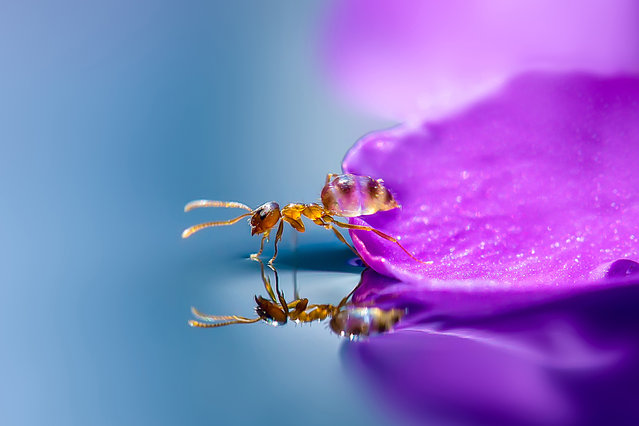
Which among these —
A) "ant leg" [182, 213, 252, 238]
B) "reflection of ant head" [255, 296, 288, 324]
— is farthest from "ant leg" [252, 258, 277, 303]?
"ant leg" [182, 213, 252, 238]

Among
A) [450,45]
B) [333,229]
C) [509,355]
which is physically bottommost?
[509,355]

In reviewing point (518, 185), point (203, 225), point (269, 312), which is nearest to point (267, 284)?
point (269, 312)

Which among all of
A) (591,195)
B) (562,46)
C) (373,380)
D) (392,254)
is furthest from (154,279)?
(562,46)

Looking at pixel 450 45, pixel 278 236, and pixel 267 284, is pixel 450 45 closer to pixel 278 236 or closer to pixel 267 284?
pixel 278 236

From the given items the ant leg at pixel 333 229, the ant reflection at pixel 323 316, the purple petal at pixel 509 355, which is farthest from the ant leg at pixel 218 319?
the ant leg at pixel 333 229

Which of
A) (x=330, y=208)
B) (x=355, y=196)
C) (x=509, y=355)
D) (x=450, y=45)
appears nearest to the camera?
(x=509, y=355)

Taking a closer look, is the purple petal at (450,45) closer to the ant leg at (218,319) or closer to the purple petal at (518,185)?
the purple petal at (518,185)

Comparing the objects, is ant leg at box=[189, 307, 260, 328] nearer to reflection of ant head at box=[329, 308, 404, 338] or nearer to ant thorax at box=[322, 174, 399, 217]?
reflection of ant head at box=[329, 308, 404, 338]
